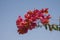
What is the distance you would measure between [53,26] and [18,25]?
0.12 meters

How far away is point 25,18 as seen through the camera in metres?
0.60

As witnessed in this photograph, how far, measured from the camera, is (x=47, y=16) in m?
0.60

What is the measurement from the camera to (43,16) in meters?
0.60

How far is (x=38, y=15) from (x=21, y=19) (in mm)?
63

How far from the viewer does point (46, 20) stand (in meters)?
0.58

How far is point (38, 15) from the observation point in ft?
1.98

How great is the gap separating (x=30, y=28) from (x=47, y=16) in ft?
0.23

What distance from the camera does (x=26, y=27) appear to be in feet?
1.96

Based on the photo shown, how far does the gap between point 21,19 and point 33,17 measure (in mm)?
50

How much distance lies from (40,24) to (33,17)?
0.11 ft

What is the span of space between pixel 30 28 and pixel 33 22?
0.02m

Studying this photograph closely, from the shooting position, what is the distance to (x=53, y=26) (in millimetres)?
599

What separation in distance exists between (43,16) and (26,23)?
0.06 m

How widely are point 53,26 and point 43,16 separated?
5cm
